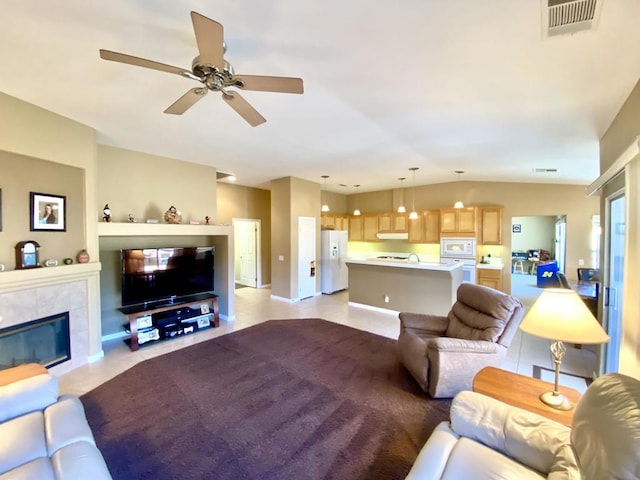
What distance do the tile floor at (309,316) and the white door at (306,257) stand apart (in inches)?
11.6

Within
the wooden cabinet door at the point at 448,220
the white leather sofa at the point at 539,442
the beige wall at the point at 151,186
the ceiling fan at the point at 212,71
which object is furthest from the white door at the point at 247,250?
the white leather sofa at the point at 539,442

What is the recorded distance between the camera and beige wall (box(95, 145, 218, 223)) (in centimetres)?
396

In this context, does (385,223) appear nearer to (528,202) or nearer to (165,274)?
(528,202)

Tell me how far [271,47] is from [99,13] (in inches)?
39.4

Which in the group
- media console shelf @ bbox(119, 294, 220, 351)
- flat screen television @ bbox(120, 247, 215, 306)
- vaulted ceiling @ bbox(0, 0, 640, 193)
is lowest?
media console shelf @ bbox(119, 294, 220, 351)

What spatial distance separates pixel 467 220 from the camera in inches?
258

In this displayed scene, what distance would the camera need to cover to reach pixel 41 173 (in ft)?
9.64

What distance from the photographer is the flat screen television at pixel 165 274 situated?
3.91m

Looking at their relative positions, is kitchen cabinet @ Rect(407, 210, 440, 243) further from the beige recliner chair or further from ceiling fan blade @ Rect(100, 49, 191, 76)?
ceiling fan blade @ Rect(100, 49, 191, 76)

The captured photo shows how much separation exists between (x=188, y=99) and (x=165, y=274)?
3.01m

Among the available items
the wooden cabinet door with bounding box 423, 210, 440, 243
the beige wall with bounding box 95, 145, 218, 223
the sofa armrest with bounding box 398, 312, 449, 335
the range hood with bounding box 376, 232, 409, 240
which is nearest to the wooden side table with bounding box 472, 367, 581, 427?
the sofa armrest with bounding box 398, 312, 449, 335

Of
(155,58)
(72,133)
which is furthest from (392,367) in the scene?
(72,133)

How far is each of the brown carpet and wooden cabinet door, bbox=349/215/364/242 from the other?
5.17 m

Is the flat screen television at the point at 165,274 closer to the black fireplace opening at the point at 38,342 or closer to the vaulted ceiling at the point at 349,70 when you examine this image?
the black fireplace opening at the point at 38,342
